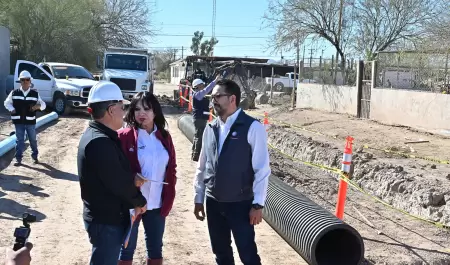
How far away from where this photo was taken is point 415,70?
15.8 metres

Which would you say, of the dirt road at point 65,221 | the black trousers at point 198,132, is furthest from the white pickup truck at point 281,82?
the dirt road at point 65,221

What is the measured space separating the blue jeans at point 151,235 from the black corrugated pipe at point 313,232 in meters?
1.64

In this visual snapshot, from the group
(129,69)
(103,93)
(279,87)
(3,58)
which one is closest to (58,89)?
(129,69)

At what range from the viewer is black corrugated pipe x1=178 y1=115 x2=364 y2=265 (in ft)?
15.9

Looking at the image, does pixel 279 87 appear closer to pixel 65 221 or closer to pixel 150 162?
pixel 65 221

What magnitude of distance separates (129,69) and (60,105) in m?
4.37

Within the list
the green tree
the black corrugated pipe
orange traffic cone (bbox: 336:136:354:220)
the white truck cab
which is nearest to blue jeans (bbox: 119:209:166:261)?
the black corrugated pipe

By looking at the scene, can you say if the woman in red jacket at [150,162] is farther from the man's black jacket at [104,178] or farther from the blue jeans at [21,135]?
the blue jeans at [21,135]

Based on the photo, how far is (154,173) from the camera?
150 inches

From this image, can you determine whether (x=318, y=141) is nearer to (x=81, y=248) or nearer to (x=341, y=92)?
(x=341, y=92)

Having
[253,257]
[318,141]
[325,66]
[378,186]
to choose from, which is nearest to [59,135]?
[318,141]

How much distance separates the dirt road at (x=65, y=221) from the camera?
5.46 metres

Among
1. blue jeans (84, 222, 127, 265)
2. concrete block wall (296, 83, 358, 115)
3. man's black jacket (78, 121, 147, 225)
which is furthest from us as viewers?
concrete block wall (296, 83, 358, 115)

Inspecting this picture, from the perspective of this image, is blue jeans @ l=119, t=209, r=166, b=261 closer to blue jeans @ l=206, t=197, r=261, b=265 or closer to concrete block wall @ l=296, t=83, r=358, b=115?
blue jeans @ l=206, t=197, r=261, b=265
